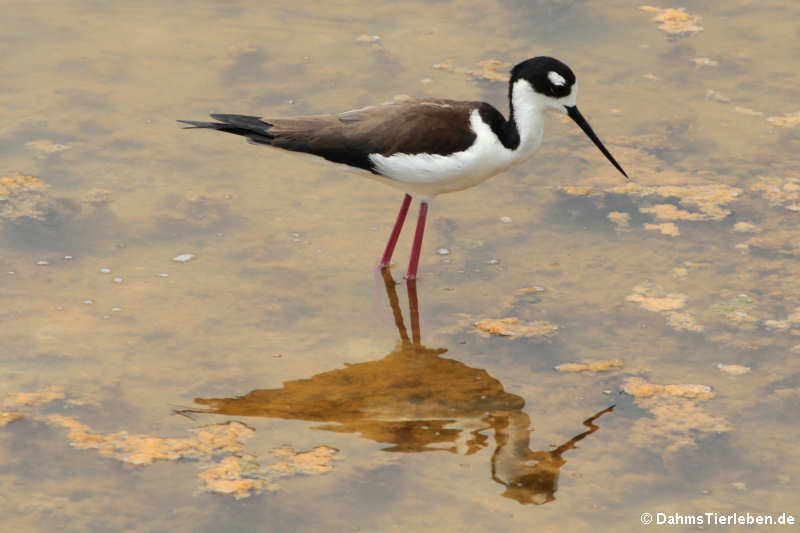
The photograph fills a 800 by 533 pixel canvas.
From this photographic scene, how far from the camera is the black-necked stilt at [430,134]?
6164 mm

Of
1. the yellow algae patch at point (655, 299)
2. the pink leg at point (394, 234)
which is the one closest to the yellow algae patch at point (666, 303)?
the yellow algae patch at point (655, 299)

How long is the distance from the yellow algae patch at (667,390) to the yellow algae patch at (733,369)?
7.5 inches

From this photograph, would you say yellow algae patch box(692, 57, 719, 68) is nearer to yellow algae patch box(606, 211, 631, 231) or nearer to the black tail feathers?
yellow algae patch box(606, 211, 631, 231)

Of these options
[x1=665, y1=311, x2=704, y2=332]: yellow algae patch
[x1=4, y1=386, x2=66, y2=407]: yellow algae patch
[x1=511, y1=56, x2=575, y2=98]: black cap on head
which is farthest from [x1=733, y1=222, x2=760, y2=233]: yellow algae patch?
[x1=4, y1=386, x2=66, y2=407]: yellow algae patch

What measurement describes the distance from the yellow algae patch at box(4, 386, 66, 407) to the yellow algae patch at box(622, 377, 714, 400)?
2.50 meters

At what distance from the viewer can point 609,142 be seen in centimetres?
781

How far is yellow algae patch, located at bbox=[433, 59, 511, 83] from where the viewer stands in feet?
27.8

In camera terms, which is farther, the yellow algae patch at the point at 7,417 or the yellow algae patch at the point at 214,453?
the yellow algae patch at the point at 7,417

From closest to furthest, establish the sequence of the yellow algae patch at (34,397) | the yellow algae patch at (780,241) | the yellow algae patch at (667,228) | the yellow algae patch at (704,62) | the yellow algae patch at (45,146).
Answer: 1. the yellow algae patch at (34,397)
2. the yellow algae patch at (780,241)
3. the yellow algae patch at (667,228)
4. the yellow algae patch at (45,146)
5. the yellow algae patch at (704,62)

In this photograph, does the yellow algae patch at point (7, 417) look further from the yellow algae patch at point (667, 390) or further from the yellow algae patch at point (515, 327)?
the yellow algae patch at point (667, 390)

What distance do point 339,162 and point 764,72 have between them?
3.74 metres

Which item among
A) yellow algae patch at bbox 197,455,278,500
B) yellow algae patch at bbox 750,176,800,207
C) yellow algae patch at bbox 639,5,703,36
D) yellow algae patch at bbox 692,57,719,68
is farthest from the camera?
yellow algae patch at bbox 639,5,703,36

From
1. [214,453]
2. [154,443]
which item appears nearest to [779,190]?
[214,453]

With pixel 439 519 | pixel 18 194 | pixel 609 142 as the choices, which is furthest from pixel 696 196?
pixel 18 194
